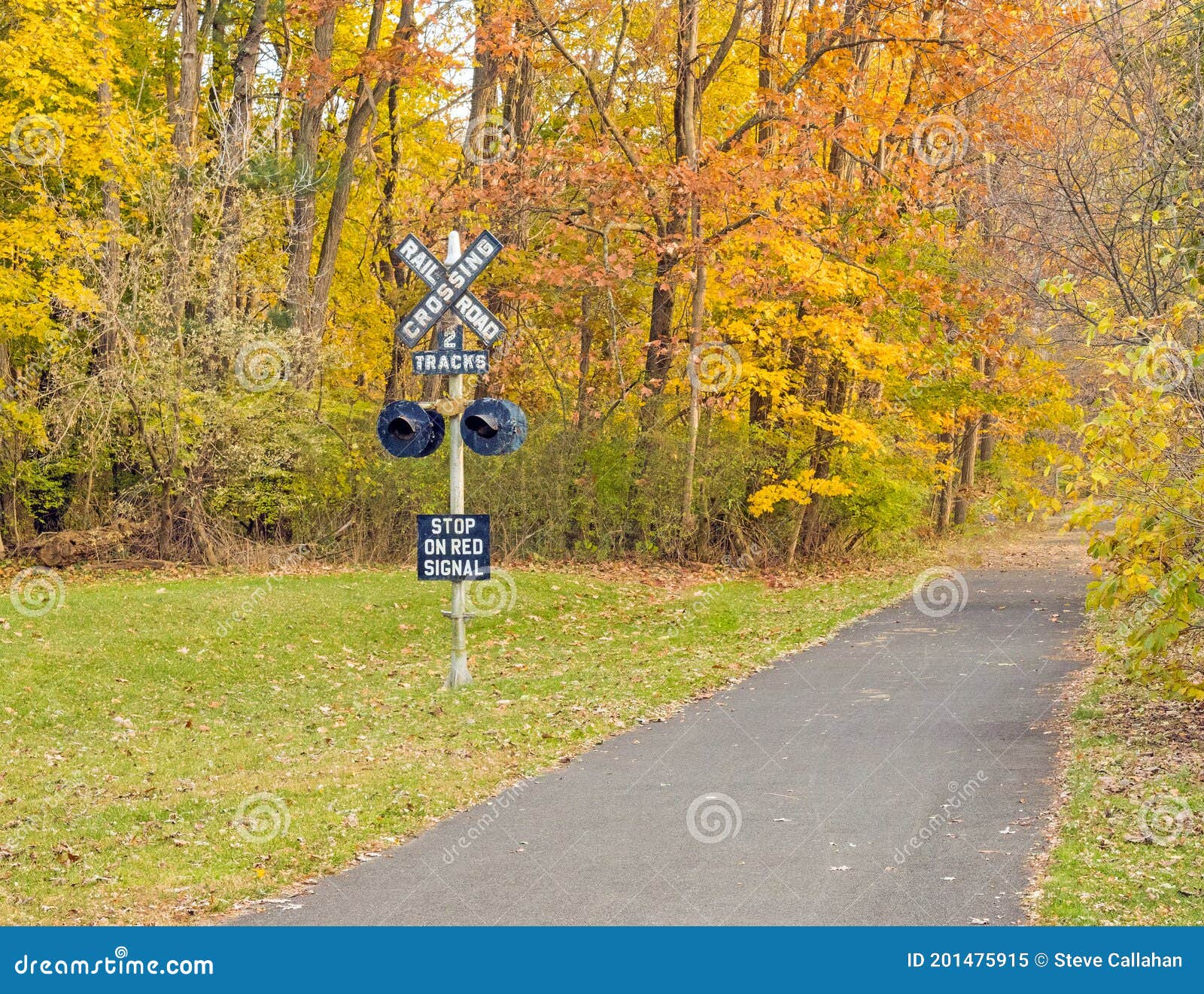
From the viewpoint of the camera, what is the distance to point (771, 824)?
895 centimetres

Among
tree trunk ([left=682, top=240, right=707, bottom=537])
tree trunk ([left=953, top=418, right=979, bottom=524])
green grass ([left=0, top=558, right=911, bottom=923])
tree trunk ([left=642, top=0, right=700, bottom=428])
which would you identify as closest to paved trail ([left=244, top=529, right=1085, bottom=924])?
green grass ([left=0, top=558, right=911, bottom=923])

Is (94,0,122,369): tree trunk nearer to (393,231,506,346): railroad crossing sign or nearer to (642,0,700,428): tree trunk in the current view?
(642,0,700,428): tree trunk

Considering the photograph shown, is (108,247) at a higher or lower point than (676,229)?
lower

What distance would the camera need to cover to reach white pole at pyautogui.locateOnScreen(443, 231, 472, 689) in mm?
13422

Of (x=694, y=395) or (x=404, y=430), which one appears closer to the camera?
(x=404, y=430)

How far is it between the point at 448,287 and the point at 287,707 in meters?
4.92

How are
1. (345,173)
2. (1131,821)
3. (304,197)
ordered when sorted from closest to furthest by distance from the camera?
(1131,821) < (304,197) < (345,173)

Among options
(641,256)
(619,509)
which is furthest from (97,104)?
(619,509)

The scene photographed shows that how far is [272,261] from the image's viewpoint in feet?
89.9

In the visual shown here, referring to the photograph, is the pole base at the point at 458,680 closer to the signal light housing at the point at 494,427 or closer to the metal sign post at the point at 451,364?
the metal sign post at the point at 451,364


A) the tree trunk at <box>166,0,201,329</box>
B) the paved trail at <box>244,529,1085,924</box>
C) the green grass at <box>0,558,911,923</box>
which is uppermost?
the tree trunk at <box>166,0,201,329</box>

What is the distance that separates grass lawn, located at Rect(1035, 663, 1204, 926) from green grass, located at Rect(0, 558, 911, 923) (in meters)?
4.16

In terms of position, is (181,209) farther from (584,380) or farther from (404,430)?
(404,430)

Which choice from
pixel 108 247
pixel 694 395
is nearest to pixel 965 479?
pixel 694 395
